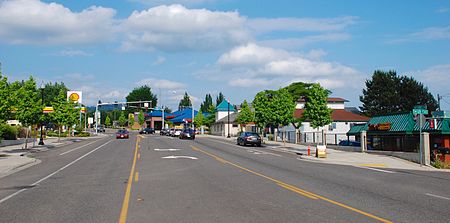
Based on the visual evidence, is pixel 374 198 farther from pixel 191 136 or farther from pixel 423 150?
pixel 191 136

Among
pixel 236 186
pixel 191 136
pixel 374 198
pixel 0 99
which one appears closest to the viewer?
pixel 374 198

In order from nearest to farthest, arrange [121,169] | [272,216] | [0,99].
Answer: [272,216]
[121,169]
[0,99]

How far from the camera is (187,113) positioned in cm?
13125

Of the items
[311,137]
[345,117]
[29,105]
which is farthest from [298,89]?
[29,105]

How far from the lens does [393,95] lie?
72562 mm

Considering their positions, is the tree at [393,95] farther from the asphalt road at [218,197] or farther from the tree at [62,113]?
the asphalt road at [218,197]

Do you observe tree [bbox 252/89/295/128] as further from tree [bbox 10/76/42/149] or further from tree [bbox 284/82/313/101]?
tree [bbox 284/82/313/101]

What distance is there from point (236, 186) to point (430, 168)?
15.0 meters

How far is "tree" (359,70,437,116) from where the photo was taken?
71750 millimetres

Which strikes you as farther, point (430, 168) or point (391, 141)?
point (391, 141)

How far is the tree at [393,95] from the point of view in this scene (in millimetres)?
71750

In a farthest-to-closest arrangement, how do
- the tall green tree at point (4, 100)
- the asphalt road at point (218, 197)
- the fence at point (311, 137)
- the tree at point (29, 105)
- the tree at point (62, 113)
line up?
1. the tree at point (62, 113)
2. the fence at point (311, 137)
3. the tree at point (29, 105)
4. the tall green tree at point (4, 100)
5. the asphalt road at point (218, 197)

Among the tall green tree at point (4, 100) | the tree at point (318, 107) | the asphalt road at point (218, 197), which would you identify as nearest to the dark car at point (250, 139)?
the tree at point (318, 107)

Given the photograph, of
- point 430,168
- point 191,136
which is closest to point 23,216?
point 430,168
